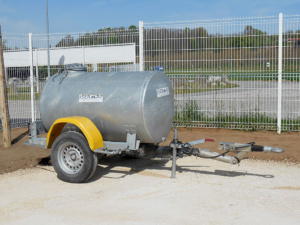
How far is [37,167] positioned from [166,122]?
122 inches

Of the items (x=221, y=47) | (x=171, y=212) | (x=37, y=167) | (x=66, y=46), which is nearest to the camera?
(x=171, y=212)

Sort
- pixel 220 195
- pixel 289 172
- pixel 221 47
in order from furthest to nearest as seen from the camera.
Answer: pixel 221 47, pixel 289 172, pixel 220 195

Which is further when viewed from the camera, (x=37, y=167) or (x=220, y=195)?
(x=37, y=167)

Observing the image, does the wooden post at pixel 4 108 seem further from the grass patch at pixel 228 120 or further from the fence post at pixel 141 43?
the grass patch at pixel 228 120

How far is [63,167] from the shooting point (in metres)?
7.29

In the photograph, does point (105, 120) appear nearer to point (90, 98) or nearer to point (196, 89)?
point (90, 98)

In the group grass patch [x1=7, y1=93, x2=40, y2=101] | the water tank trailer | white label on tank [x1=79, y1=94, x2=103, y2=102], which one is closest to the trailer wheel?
the water tank trailer

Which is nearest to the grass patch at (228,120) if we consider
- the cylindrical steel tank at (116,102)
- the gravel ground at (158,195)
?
the gravel ground at (158,195)

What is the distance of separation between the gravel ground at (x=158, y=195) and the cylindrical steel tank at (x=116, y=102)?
94cm

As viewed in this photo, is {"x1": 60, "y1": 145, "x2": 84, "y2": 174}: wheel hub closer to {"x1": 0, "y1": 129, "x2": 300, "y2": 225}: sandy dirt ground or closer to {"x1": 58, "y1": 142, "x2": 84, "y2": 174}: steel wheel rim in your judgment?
{"x1": 58, "y1": 142, "x2": 84, "y2": 174}: steel wheel rim

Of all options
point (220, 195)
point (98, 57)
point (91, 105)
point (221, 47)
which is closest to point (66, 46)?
point (98, 57)

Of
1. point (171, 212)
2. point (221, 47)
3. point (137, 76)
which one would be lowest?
point (171, 212)

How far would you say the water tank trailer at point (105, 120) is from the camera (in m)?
6.96

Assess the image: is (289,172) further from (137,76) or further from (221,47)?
(221,47)
